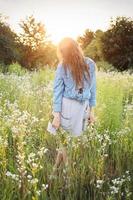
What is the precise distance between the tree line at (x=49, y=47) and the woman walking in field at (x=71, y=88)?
28.0 metres

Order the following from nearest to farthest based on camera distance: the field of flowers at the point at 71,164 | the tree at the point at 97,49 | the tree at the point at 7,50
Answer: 1. the field of flowers at the point at 71,164
2. the tree at the point at 7,50
3. the tree at the point at 97,49

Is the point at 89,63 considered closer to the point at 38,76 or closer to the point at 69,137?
the point at 69,137

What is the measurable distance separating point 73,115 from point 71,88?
28cm

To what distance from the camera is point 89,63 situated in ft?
18.3

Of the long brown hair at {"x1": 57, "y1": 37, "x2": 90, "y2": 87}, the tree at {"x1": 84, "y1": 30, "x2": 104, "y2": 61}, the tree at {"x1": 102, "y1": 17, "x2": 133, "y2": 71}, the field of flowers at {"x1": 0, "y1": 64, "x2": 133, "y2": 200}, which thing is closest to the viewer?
the field of flowers at {"x1": 0, "y1": 64, "x2": 133, "y2": 200}

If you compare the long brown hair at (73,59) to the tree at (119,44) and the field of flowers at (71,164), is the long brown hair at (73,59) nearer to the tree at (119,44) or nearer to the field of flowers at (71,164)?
the field of flowers at (71,164)

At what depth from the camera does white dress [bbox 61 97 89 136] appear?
5.51 metres

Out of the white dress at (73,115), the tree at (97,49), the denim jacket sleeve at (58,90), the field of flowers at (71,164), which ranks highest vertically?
the tree at (97,49)

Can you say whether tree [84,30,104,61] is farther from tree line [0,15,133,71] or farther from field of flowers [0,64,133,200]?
field of flowers [0,64,133,200]

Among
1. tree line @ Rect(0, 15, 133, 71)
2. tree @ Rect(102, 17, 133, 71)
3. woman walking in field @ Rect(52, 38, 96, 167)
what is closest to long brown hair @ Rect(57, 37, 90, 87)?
woman walking in field @ Rect(52, 38, 96, 167)

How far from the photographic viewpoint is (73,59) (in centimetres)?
543

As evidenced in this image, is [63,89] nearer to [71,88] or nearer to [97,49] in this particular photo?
[71,88]

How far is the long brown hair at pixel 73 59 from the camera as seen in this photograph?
541cm

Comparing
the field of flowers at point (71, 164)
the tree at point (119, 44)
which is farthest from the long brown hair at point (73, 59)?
the tree at point (119, 44)
